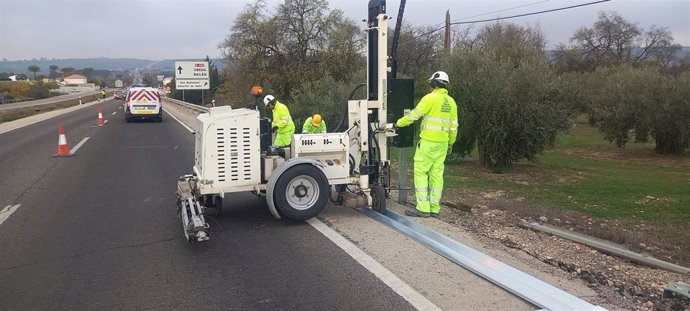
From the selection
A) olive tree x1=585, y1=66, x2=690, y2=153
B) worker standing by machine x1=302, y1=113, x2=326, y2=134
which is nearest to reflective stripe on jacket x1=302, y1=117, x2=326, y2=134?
worker standing by machine x1=302, y1=113, x2=326, y2=134

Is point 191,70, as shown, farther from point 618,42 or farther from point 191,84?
point 618,42

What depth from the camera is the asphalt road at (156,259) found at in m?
4.41

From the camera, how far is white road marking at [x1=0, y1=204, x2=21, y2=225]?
7333 millimetres

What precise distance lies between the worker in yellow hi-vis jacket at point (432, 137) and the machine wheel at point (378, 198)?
13.4 inches

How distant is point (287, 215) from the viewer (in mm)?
6531

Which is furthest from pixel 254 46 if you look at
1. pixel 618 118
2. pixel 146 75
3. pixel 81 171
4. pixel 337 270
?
pixel 146 75

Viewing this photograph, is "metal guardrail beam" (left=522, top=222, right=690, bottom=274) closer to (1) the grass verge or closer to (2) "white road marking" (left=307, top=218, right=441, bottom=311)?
(1) the grass verge

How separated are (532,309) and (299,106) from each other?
1671cm

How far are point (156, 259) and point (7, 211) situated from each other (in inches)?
142

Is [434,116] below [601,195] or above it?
above

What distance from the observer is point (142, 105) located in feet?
97.2

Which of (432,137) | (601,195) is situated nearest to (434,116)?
(432,137)

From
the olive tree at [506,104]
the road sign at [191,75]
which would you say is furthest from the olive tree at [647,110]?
the road sign at [191,75]

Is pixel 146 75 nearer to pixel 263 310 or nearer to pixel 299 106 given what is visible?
pixel 299 106
